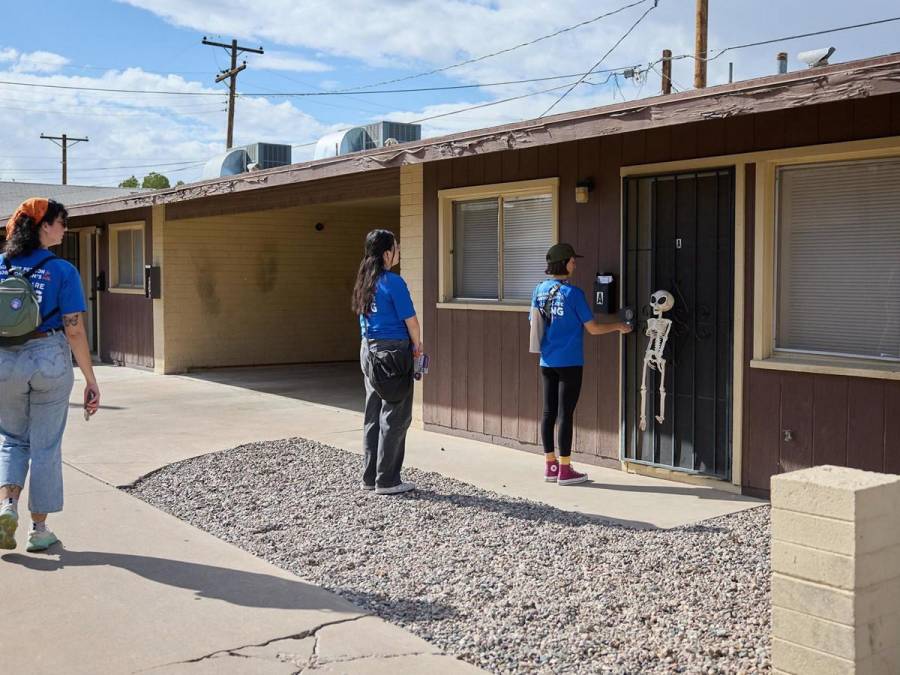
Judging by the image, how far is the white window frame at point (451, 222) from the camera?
8062 millimetres

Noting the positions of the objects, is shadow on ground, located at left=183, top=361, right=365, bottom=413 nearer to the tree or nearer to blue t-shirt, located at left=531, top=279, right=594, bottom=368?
blue t-shirt, located at left=531, top=279, right=594, bottom=368

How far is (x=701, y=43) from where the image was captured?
18250 millimetres

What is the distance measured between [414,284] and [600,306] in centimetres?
259

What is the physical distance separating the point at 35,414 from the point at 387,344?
2228mm

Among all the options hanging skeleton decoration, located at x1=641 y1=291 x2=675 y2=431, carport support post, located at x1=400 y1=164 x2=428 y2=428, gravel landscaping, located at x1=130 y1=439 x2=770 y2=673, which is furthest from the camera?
carport support post, located at x1=400 y1=164 x2=428 y2=428

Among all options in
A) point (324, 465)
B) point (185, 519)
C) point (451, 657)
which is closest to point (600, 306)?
point (324, 465)

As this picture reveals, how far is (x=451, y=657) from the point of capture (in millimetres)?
3982

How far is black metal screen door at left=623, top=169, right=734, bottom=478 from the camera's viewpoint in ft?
22.2

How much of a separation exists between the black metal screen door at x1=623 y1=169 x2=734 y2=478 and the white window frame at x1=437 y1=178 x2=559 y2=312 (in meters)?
0.87

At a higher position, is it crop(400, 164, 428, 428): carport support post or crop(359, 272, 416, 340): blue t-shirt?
crop(400, 164, 428, 428): carport support post

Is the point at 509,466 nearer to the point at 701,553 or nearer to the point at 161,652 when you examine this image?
the point at 701,553

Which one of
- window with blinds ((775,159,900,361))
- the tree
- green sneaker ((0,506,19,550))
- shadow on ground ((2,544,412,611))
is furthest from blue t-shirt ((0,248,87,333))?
the tree

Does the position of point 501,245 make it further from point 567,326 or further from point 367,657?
point 367,657

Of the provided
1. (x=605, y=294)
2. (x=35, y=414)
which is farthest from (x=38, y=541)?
(x=605, y=294)
